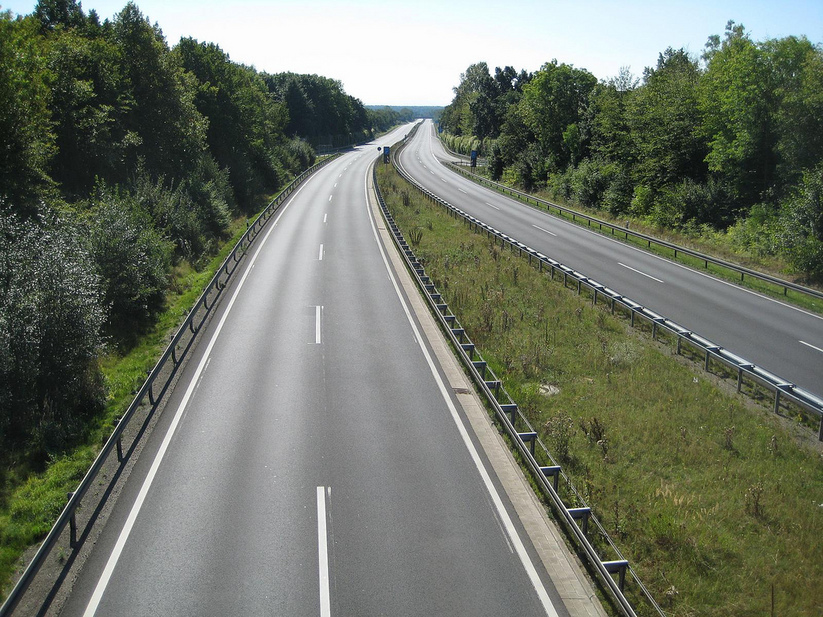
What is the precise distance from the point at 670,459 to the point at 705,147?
1568 inches

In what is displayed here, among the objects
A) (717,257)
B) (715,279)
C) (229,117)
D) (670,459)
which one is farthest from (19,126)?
(229,117)

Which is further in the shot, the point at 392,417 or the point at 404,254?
the point at 404,254

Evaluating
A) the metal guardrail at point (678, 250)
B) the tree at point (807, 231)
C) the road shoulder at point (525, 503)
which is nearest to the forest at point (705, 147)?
the tree at point (807, 231)

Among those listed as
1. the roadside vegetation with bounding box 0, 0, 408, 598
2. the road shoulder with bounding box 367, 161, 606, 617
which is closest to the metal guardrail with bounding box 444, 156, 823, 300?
the road shoulder with bounding box 367, 161, 606, 617

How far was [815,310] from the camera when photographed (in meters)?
23.4

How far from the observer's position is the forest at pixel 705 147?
34.4m

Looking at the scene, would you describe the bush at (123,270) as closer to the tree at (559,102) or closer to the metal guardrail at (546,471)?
the metal guardrail at (546,471)

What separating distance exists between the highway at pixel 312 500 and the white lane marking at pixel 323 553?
1.0 inches

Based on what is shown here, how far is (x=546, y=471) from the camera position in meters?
10.9

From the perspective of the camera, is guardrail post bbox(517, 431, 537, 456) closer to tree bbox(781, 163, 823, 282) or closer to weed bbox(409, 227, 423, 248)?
tree bbox(781, 163, 823, 282)

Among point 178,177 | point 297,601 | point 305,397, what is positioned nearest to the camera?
point 297,601

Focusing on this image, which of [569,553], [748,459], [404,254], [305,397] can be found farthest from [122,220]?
[748,459]

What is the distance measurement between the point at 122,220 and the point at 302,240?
47.7 feet

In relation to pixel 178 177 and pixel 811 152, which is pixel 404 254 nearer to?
pixel 178 177
